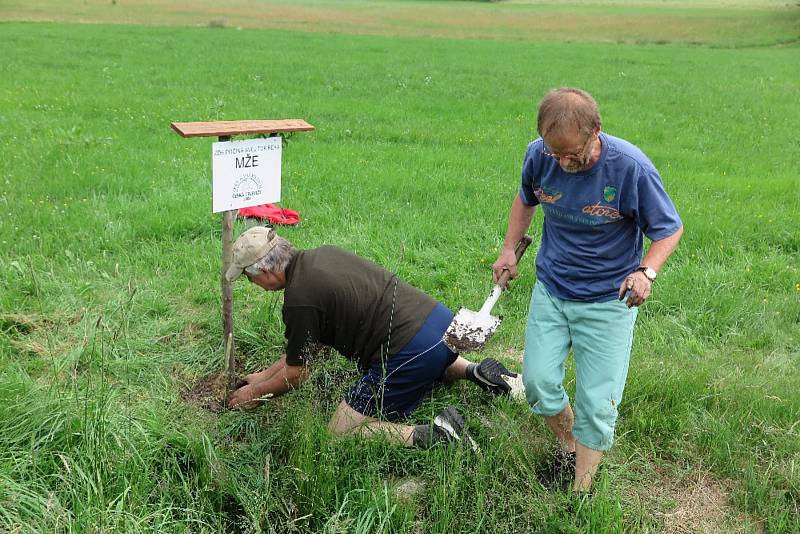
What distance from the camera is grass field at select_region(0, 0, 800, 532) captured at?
280cm

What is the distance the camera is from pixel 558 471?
10.3 feet

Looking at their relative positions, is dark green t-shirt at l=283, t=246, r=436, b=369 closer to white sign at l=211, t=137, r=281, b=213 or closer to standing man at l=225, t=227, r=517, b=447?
standing man at l=225, t=227, r=517, b=447

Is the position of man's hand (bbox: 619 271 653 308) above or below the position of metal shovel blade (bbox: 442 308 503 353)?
above

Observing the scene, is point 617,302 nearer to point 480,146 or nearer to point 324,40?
point 480,146

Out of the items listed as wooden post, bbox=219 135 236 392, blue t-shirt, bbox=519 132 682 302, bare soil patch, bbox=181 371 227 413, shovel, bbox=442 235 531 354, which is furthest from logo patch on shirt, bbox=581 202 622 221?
bare soil patch, bbox=181 371 227 413

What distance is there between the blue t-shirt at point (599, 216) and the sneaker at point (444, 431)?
0.82 m

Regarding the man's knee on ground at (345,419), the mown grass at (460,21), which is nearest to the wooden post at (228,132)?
the man's knee on ground at (345,419)

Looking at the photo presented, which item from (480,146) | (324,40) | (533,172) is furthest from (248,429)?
(324,40)

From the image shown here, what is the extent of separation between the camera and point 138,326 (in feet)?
14.3

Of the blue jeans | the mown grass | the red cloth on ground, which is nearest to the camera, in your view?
the blue jeans

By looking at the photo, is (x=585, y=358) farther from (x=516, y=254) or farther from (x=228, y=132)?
(x=228, y=132)

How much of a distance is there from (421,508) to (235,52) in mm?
19722

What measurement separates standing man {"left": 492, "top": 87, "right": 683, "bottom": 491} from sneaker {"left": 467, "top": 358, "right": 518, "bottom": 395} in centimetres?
46

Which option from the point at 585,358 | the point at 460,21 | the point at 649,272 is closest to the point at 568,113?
the point at 649,272
